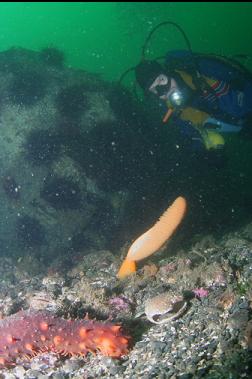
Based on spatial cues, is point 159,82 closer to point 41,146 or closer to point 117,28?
point 41,146

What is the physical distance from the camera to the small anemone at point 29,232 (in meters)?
7.99

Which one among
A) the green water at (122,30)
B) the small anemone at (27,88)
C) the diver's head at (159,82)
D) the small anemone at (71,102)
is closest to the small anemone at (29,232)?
the small anemone at (71,102)

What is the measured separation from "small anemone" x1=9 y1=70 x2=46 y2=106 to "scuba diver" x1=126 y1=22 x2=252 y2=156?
9.17 feet

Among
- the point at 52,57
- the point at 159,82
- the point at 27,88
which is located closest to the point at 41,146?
the point at 27,88

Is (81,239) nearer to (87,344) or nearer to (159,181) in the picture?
(159,181)

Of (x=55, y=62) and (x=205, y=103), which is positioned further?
(x=55, y=62)

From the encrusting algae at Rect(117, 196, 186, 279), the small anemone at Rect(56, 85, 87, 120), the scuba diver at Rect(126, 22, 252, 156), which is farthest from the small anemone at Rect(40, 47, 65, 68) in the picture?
the encrusting algae at Rect(117, 196, 186, 279)

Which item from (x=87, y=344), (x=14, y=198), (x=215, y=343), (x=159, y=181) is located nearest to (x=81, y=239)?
(x=14, y=198)

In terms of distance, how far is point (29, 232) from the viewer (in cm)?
805

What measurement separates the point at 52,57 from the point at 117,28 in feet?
270

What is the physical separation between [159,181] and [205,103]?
235 centimetres

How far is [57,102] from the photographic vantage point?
8.36m

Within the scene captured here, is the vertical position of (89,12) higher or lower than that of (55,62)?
lower

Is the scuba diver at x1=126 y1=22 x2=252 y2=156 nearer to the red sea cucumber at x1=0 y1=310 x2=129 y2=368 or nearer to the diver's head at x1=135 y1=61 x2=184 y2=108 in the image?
the diver's head at x1=135 y1=61 x2=184 y2=108
